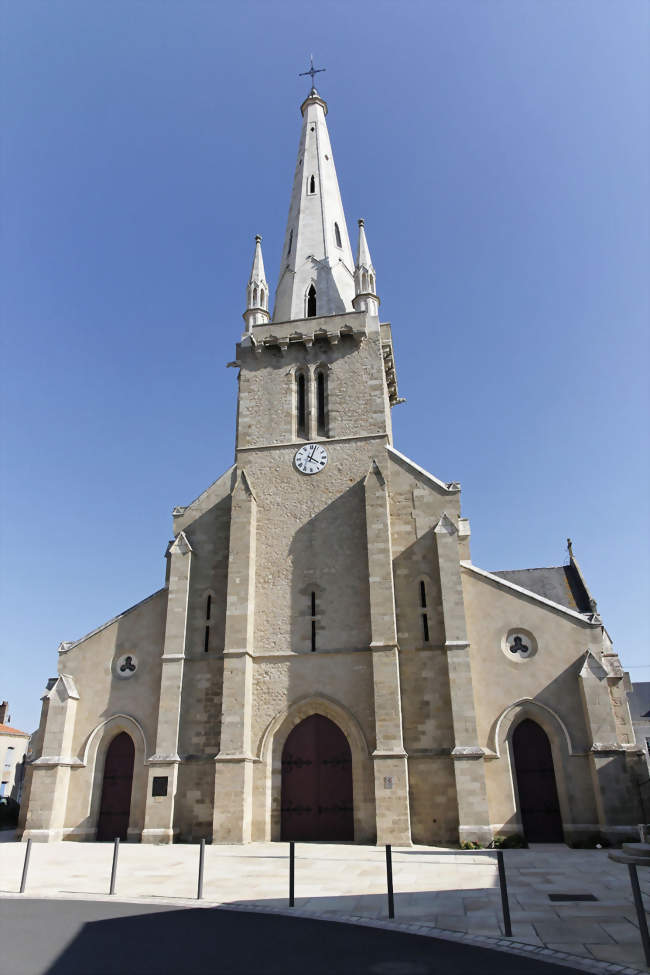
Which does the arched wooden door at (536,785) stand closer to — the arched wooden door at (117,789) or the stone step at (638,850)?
the stone step at (638,850)

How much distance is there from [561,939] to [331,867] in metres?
6.64

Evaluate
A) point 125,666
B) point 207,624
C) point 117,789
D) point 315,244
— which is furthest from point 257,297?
point 117,789

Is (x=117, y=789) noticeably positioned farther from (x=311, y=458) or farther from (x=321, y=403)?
(x=321, y=403)

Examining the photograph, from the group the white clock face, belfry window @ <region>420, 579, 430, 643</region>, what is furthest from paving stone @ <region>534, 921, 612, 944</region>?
the white clock face

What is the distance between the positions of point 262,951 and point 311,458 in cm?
1633

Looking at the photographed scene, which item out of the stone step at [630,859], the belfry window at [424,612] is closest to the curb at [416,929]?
the stone step at [630,859]

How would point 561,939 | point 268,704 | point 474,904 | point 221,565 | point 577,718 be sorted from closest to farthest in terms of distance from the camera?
point 561,939 < point 474,904 < point 577,718 < point 268,704 < point 221,565

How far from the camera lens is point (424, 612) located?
1938 centimetres

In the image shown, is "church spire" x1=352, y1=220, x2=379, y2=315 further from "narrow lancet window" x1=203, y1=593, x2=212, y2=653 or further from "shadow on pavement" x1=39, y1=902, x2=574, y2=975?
"shadow on pavement" x1=39, y1=902, x2=574, y2=975

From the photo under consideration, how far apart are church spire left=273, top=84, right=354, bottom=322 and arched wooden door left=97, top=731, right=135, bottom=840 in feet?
53.9

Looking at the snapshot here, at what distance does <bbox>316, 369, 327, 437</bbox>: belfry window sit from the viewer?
75.0 feet

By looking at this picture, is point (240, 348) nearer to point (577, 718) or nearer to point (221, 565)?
point (221, 565)

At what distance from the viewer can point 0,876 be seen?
468 inches

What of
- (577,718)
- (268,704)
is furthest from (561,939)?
(268,704)
